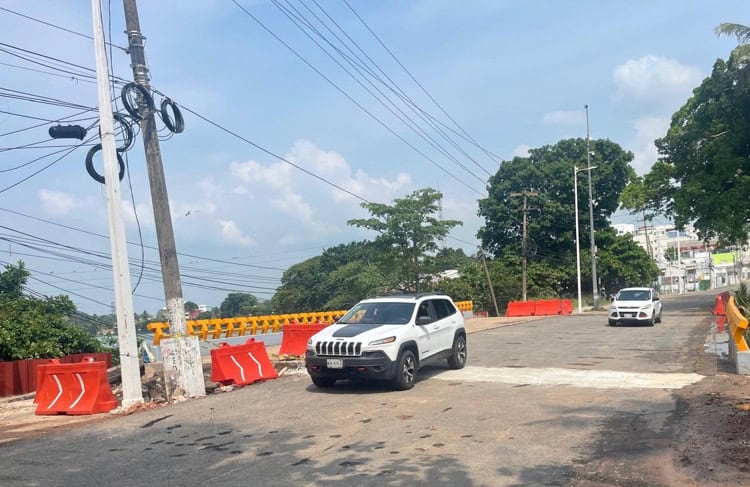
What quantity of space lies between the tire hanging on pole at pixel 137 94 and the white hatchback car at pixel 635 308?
2007 cm

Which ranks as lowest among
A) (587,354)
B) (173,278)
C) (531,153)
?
(587,354)

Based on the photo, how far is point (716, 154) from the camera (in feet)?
110

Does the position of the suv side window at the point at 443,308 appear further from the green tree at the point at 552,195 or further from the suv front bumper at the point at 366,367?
the green tree at the point at 552,195

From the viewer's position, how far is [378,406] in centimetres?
999

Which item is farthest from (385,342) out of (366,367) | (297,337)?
(297,337)

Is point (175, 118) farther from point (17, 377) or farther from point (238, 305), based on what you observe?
point (238, 305)

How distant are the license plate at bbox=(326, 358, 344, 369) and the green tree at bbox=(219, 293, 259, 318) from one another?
60.1m

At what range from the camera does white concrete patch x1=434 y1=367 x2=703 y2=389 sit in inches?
443

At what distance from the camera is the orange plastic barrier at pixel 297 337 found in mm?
16969

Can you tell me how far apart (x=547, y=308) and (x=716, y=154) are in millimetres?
13102

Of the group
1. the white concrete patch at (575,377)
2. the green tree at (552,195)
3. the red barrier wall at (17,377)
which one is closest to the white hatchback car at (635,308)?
the white concrete patch at (575,377)

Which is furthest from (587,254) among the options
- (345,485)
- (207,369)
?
(345,485)

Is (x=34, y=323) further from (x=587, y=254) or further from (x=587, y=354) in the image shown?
(x=587, y=254)

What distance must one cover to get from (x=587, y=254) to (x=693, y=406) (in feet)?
171
